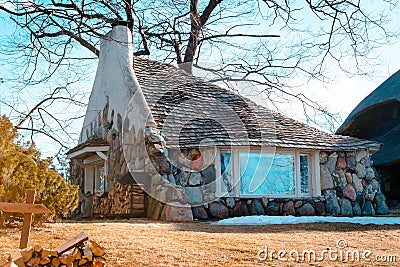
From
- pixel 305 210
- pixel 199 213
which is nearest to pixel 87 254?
pixel 199 213

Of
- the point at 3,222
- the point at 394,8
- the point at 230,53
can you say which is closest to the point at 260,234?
the point at 3,222

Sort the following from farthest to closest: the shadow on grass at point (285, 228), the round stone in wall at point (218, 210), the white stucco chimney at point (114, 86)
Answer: the white stucco chimney at point (114, 86) → the round stone in wall at point (218, 210) → the shadow on grass at point (285, 228)

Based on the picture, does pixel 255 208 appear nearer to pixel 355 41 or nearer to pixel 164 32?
pixel 355 41

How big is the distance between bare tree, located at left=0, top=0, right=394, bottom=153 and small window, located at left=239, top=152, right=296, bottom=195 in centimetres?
394

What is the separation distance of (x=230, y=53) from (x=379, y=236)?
11771 mm

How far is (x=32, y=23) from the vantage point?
28.7 feet

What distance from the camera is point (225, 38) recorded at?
682 inches

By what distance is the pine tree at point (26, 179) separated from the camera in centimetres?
541

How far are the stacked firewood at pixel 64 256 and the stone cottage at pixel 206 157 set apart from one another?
454 cm

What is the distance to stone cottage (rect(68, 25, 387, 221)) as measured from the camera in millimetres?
9203

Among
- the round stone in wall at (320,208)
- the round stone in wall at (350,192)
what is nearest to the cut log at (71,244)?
the round stone in wall at (320,208)

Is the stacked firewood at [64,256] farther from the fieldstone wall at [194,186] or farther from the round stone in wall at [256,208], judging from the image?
the round stone in wall at [256,208]

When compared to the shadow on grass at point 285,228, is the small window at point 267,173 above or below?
above

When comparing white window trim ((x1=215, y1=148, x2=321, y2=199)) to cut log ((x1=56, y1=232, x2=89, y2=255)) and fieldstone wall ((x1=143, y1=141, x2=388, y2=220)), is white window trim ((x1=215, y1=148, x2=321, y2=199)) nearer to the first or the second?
fieldstone wall ((x1=143, y1=141, x2=388, y2=220))
